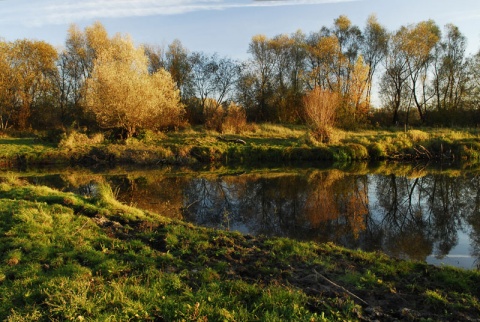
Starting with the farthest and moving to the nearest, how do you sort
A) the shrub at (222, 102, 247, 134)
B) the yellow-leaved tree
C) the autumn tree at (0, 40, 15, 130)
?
the autumn tree at (0, 40, 15, 130)
the shrub at (222, 102, 247, 134)
the yellow-leaved tree

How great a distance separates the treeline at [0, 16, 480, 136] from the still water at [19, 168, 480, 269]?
40.0 feet

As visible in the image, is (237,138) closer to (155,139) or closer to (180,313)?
(155,139)

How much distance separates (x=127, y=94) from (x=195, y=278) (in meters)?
23.4

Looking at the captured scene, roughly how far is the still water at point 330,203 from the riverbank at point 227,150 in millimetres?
4257

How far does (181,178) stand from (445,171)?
1598 centimetres

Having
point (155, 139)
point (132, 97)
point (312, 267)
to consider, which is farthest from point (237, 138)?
point (312, 267)

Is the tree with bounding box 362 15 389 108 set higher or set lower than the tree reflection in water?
higher

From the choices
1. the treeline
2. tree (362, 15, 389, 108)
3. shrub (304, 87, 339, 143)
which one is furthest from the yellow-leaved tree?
tree (362, 15, 389, 108)

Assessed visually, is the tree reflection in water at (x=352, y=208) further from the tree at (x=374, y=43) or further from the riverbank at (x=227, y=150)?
the tree at (x=374, y=43)

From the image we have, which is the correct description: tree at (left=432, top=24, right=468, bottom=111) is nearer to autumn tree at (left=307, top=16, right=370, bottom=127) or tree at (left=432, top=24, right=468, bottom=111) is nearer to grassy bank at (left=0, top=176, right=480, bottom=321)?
autumn tree at (left=307, top=16, right=370, bottom=127)

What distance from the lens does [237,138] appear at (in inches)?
1155

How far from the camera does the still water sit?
351 inches

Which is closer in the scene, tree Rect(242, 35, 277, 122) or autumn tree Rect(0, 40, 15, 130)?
autumn tree Rect(0, 40, 15, 130)

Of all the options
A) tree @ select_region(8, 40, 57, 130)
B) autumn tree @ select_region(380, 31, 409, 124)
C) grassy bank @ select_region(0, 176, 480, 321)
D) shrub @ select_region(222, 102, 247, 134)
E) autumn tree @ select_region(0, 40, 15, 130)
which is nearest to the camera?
grassy bank @ select_region(0, 176, 480, 321)
